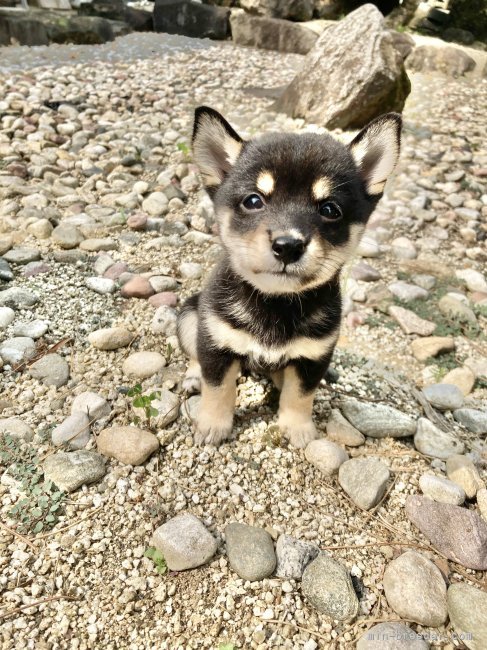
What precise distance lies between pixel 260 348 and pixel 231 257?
486 millimetres

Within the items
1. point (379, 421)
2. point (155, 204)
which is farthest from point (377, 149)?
point (155, 204)

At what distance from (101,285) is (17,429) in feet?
4.82

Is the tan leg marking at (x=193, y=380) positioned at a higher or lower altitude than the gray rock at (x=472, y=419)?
higher

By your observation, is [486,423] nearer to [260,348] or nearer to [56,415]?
[260,348]

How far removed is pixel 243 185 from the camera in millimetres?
2475

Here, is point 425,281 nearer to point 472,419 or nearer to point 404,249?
point 404,249

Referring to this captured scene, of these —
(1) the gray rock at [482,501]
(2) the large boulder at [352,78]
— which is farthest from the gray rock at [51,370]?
(2) the large boulder at [352,78]

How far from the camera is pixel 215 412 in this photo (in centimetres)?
288

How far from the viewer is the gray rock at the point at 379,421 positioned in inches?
121

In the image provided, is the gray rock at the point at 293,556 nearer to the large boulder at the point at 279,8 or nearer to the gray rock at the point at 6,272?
the gray rock at the point at 6,272

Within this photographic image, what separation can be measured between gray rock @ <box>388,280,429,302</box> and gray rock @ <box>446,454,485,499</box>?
1.81m

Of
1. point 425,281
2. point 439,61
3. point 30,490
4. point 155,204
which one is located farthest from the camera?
point 439,61

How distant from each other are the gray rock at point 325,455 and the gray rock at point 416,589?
58cm

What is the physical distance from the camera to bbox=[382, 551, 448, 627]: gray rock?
2.16 m
